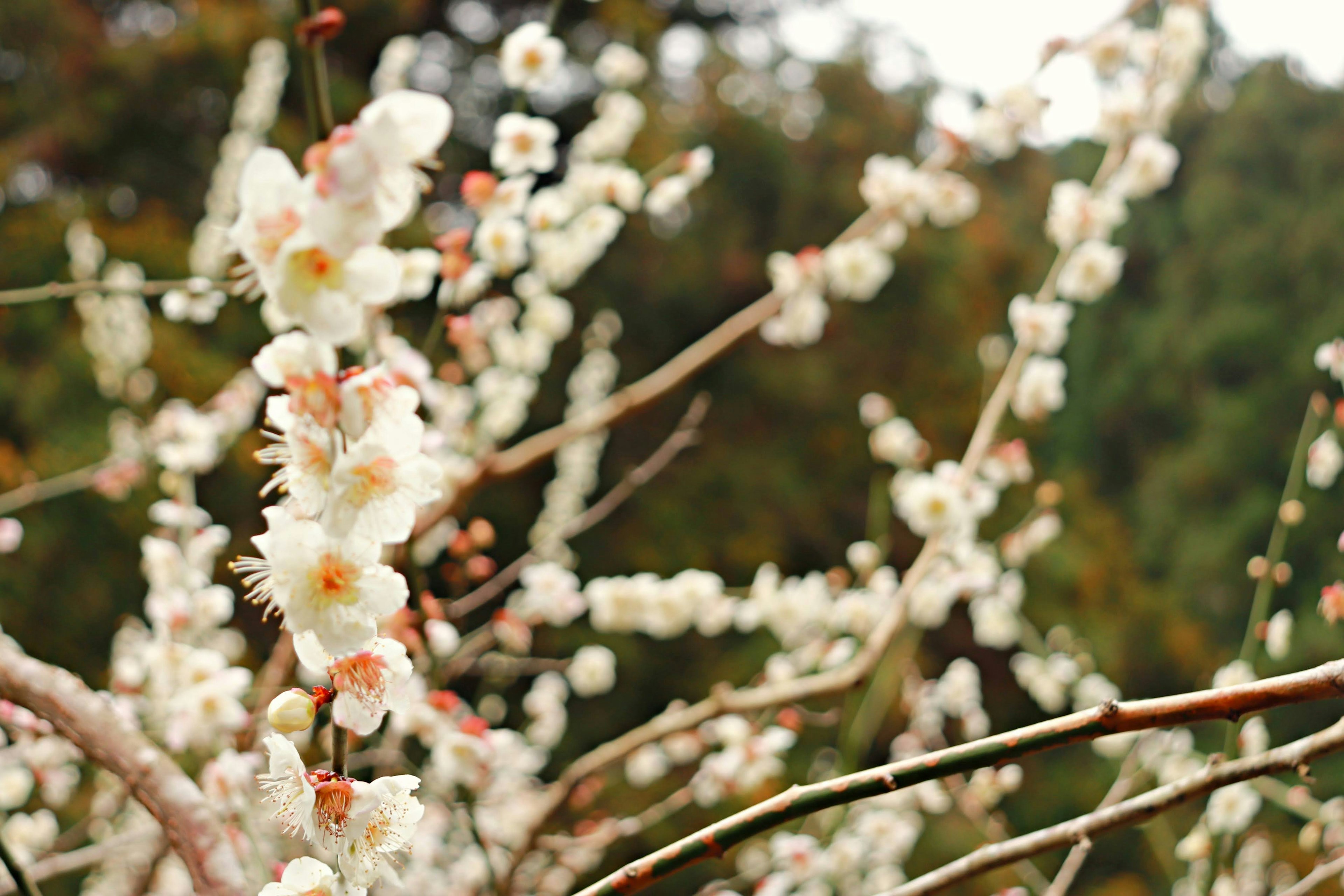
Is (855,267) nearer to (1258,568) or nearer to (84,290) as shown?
(1258,568)

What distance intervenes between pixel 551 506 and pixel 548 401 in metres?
2.29

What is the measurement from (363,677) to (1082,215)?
1.72m

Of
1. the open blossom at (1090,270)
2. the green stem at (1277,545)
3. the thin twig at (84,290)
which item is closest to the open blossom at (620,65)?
the open blossom at (1090,270)

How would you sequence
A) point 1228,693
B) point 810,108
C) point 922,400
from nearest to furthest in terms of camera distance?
point 1228,693, point 922,400, point 810,108

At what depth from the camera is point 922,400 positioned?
6.11 metres

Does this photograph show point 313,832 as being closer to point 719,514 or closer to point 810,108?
point 719,514

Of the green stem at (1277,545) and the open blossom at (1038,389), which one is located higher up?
the open blossom at (1038,389)

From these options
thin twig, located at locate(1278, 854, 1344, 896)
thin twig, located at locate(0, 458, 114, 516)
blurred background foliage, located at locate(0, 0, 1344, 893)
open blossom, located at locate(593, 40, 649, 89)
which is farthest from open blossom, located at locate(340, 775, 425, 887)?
blurred background foliage, located at locate(0, 0, 1344, 893)

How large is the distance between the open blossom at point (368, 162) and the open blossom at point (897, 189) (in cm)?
143

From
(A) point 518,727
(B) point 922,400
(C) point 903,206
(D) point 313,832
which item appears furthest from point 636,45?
(D) point 313,832

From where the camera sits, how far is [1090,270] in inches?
74.8

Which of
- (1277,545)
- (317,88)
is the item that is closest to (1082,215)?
(1277,545)

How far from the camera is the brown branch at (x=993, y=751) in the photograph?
1.49ft

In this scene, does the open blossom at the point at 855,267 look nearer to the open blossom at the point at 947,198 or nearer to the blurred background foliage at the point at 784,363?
the open blossom at the point at 947,198
